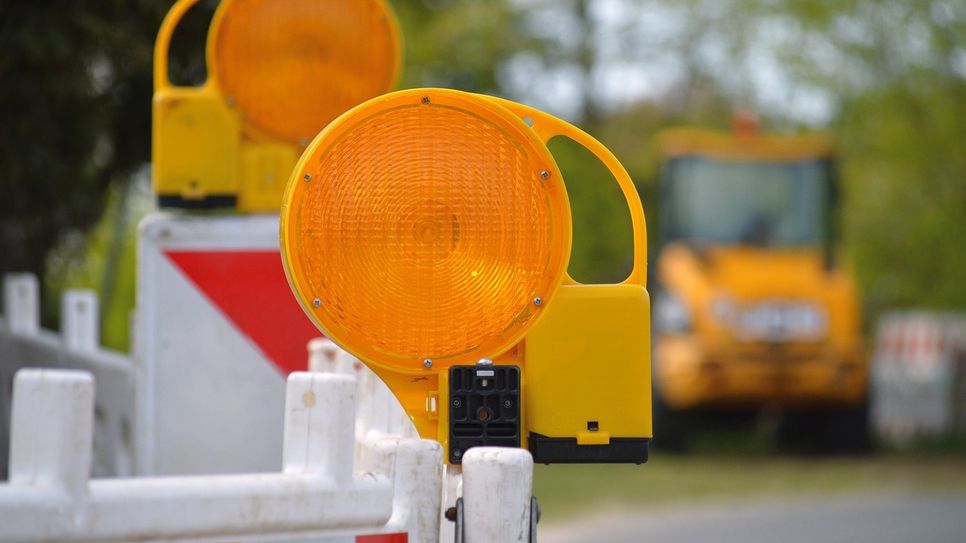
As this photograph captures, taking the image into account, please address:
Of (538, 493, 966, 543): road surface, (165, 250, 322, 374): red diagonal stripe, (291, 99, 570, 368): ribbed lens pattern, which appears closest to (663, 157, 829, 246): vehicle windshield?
(538, 493, 966, 543): road surface

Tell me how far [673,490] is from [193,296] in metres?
8.61

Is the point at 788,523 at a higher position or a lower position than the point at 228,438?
lower

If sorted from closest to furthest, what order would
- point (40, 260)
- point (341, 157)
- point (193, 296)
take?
point (341, 157) → point (193, 296) → point (40, 260)

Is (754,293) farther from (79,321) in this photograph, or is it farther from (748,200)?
(79,321)

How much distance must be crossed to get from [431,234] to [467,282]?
86 mm

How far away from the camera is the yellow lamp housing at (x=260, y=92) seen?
350cm

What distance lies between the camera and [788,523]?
983 centimetres

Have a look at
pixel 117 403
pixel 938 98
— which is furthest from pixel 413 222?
pixel 938 98

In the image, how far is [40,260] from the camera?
7.60 m

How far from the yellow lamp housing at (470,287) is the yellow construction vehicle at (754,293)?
426 inches

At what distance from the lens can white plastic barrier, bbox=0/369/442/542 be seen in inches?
66.2

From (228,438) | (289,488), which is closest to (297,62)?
(228,438)

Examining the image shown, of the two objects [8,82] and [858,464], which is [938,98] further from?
[8,82]

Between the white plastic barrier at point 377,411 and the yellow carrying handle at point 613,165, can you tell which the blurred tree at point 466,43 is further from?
the yellow carrying handle at point 613,165
